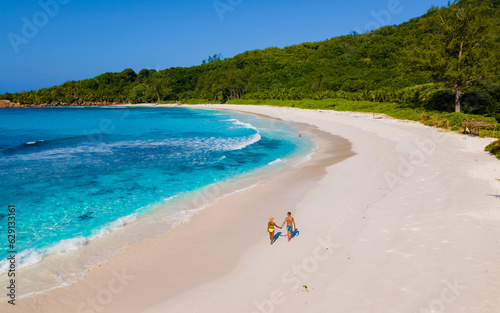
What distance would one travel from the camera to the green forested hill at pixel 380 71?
35469 mm

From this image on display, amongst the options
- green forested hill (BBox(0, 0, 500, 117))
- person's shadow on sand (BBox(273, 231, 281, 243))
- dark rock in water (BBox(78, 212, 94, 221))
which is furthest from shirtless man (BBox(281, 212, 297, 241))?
green forested hill (BBox(0, 0, 500, 117))

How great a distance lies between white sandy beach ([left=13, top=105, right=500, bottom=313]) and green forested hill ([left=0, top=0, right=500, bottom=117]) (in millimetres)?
27808

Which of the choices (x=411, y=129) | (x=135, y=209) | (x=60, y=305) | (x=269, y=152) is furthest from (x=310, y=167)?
(x=411, y=129)

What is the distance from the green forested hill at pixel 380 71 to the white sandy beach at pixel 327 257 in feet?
91.2

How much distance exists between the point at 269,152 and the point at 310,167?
7517mm

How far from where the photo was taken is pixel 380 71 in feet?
313

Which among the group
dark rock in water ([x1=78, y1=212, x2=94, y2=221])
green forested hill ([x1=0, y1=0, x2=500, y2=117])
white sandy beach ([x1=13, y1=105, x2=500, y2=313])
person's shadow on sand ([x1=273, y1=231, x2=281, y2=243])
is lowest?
person's shadow on sand ([x1=273, y1=231, x2=281, y2=243])

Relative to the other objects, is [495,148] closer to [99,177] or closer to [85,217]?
[85,217]

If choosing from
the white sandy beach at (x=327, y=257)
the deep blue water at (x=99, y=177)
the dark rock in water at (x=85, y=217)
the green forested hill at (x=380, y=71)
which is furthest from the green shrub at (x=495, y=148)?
the dark rock in water at (x=85, y=217)

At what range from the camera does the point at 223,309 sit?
269 inches

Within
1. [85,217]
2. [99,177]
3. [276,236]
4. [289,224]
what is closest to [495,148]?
[289,224]

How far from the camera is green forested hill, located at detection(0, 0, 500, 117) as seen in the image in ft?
116

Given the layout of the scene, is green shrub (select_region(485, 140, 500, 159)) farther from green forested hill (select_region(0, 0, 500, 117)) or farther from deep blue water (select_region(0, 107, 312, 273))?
green forested hill (select_region(0, 0, 500, 117))

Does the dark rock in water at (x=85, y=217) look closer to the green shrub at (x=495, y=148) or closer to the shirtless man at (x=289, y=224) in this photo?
the shirtless man at (x=289, y=224)
